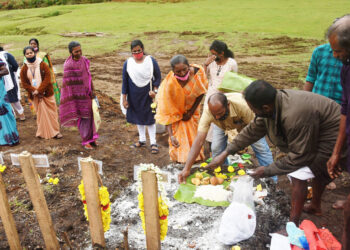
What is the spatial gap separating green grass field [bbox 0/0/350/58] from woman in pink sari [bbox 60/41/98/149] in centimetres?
819

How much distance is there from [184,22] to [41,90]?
14.6 meters

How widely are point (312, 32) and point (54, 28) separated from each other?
15.1m

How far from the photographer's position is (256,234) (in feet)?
9.33

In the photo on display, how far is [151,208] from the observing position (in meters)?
2.22

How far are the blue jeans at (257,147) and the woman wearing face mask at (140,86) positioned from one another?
4.14 ft

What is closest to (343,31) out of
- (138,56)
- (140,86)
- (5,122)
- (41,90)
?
(138,56)

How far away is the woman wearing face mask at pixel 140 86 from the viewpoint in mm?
4500

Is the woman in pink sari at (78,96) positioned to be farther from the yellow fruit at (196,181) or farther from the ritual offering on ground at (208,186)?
the yellow fruit at (196,181)

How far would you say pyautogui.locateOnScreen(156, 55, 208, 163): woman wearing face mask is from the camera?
373cm

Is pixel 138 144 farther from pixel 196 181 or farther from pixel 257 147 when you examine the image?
pixel 257 147

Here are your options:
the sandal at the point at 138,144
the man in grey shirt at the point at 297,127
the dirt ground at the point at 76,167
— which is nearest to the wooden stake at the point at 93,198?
the dirt ground at the point at 76,167

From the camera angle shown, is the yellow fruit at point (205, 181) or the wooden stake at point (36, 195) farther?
the yellow fruit at point (205, 181)

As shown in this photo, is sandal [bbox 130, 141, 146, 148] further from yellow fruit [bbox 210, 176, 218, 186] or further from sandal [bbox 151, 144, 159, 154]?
yellow fruit [bbox 210, 176, 218, 186]

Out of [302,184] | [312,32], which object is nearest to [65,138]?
[302,184]
